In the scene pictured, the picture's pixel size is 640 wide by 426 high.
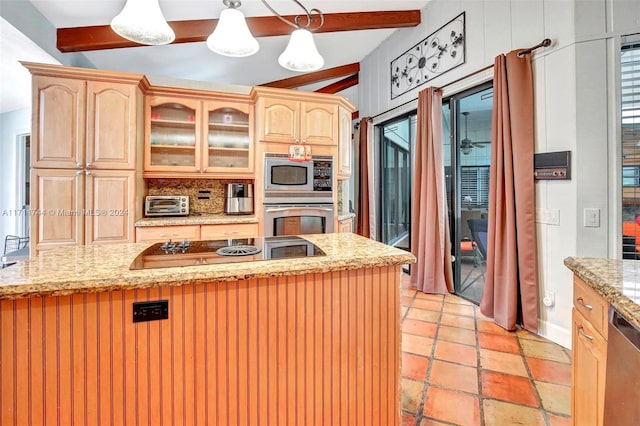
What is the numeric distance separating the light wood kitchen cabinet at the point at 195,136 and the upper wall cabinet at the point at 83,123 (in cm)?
33

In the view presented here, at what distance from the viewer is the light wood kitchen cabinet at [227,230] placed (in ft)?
10.5

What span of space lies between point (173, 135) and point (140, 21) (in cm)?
222

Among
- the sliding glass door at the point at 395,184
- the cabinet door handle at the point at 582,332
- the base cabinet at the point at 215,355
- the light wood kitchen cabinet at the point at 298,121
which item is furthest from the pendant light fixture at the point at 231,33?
the sliding glass door at the point at 395,184

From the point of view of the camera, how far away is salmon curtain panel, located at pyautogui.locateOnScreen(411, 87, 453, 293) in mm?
3293

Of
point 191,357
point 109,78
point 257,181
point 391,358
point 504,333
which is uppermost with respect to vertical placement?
point 109,78

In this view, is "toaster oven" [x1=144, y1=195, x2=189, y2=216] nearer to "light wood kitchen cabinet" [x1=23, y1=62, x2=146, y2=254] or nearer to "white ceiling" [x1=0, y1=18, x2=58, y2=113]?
"light wood kitchen cabinet" [x1=23, y1=62, x2=146, y2=254]

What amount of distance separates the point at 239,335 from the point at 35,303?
65 centimetres

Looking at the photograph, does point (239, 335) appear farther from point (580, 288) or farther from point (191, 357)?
point (580, 288)

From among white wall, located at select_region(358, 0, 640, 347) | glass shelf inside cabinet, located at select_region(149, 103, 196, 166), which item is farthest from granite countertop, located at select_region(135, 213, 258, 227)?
white wall, located at select_region(358, 0, 640, 347)

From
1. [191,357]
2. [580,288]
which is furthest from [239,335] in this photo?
[580,288]

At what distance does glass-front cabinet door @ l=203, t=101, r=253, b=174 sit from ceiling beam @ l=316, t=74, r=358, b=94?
7.62 ft

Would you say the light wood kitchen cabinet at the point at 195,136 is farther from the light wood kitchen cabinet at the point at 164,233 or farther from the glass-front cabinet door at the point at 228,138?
the light wood kitchen cabinet at the point at 164,233

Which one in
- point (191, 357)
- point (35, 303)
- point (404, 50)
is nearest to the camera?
point (35, 303)

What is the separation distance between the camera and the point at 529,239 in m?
2.41
